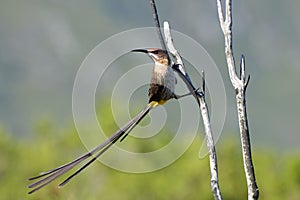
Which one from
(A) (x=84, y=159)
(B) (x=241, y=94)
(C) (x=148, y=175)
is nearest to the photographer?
(A) (x=84, y=159)

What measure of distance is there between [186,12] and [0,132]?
181401 mm

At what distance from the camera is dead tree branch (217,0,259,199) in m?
1.77

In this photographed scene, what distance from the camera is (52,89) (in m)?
180

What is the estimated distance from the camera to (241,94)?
1.84m

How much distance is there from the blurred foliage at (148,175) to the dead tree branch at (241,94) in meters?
12.8

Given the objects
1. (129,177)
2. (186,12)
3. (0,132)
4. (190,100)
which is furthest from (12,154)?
(186,12)

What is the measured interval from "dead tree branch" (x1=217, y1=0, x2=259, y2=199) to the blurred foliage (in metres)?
12.8

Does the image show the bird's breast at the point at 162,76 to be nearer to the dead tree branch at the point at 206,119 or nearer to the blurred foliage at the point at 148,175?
the dead tree branch at the point at 206,119

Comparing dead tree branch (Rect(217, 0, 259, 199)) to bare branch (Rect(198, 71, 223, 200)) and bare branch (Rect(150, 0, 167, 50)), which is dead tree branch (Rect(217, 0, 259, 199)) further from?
bare branch (Rect(150, 0, 167, 50))

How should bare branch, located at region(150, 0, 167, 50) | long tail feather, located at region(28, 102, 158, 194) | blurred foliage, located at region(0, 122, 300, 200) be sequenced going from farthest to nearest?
1. blurred foliage, located at region(0, 122, 300, 200)
2. bare branch, located at region(150, 0, 167, 50)
3. long tail feather, located at region(28, 102, 158, 194)

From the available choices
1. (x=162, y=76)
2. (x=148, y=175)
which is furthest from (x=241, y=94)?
(x=148, y=175)

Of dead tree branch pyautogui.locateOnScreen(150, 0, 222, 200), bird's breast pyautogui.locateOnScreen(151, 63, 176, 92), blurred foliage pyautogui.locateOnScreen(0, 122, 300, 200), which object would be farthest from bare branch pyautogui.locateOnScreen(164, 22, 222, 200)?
blurred foliage pyautogui.locateOnScreen(0, 122, 300, 200)

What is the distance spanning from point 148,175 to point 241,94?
1715cm

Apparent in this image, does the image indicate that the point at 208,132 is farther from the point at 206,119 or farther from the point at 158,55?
the point at 158,55
